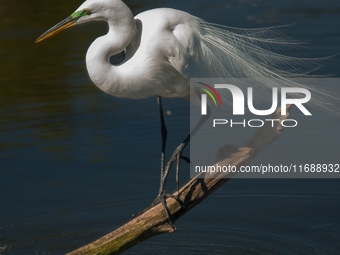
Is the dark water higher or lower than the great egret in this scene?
lower

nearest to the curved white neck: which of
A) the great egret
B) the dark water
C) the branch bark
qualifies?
the great egret

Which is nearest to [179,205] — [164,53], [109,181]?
[164,53]

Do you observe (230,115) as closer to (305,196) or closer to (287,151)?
(287,151)

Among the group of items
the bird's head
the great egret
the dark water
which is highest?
the bird's head

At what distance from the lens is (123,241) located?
2.81 m

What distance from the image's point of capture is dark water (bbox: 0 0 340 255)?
11.9ft

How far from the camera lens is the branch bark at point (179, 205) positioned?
2.81 metres

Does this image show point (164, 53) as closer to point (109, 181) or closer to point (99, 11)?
point (99, 11)

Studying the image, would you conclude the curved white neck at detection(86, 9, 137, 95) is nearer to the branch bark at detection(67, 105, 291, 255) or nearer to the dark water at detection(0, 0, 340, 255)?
the branch bark at detection(67, 105, 291, 255)

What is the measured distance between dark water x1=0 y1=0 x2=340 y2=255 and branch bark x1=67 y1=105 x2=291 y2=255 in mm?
639

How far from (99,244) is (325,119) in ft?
9.98

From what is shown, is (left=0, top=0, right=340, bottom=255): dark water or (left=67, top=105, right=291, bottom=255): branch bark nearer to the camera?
(left=67, top=105, right=291, bottom=255): branch bark

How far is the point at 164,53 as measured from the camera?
2969 mm

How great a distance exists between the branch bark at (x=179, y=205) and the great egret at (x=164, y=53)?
10cm
